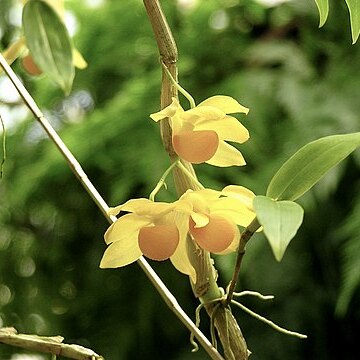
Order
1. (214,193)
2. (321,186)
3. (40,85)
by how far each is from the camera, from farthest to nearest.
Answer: (40,85) → (321,186) → (214,193)

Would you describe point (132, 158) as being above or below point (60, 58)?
below

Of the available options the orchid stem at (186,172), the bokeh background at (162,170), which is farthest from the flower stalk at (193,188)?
the bokeh background at (162,170)

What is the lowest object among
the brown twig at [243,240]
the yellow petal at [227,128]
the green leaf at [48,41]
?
the brown twig at [243,240]

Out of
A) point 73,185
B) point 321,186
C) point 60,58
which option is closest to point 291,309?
point 321,186

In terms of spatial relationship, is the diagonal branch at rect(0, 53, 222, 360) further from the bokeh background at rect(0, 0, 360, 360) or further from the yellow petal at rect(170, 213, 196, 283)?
the bokeh background at rect(0, 0, 360, 360)

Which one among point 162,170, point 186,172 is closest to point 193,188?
point 186,172

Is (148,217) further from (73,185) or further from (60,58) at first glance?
(73,185)

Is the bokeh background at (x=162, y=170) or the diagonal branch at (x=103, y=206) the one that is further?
the bokeh background at (x=162, y=170)

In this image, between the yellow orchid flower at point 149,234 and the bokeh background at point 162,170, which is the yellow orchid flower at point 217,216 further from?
the bokeh background at point 162,170
